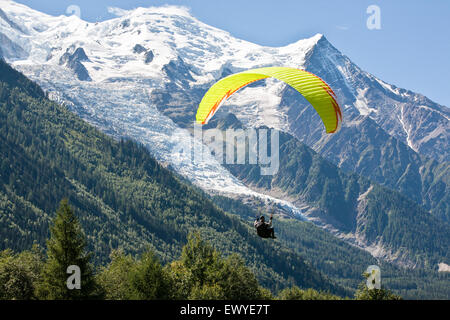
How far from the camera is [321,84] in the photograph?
150 feet

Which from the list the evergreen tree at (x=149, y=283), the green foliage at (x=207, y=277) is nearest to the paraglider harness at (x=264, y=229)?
the evergreen tree at (x=149, y=283)

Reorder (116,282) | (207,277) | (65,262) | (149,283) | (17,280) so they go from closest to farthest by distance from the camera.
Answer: (65,262), (149,283), (17,280), (207,277), (116,282)

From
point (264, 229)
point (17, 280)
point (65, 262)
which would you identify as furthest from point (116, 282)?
point (264, 229)

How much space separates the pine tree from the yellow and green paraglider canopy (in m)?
15.0

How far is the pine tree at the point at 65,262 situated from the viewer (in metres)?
49.7

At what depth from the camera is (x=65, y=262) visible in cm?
5069

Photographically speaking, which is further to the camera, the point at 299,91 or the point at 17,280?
the point at 17,280

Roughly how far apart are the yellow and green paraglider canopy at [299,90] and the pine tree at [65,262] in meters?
15.0

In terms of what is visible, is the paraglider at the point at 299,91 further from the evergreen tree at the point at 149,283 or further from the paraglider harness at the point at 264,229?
the evergreen tree at the point at 149,283

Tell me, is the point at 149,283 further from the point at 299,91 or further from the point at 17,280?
the point at 299,91

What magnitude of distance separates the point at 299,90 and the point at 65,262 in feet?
81.8
